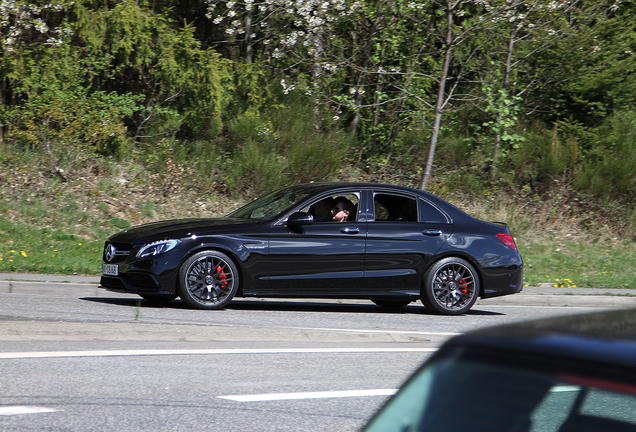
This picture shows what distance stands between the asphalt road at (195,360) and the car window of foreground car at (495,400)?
2.76m

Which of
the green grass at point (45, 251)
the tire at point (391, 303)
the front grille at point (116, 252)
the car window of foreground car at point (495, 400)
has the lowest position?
the tire at point (391, 303)

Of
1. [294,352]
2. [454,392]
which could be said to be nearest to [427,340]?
[294,352]

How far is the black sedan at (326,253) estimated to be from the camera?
29.5 feet

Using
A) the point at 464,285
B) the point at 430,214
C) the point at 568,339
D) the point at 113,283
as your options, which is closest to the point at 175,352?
the point at 113,283

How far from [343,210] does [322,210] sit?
272mm

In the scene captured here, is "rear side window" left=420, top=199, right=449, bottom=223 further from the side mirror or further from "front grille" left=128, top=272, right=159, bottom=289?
"front grille" left=128, top=272, right=159, bottom=289

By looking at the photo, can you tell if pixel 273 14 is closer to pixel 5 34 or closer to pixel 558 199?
pixel 5 34

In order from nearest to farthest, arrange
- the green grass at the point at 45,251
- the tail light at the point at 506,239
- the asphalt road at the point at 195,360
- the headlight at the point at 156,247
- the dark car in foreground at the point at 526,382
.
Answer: the dark car in foreground at the point at 526,382 → the asphalt road at the point at 195,360 → the headlight at the point at 156,247 → the tail light at the point at 506,239 → the green grass at the point at 45,251

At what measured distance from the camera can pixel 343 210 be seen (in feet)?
32.0

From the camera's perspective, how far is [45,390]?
5145 mm

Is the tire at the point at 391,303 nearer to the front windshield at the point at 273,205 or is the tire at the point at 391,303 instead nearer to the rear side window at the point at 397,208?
the rear side window at the point at 397,208

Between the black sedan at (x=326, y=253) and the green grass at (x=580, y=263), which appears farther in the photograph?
the green grass at (x=580, y=263)

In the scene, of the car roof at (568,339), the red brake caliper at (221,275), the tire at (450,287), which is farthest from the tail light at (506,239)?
the car roof at (568,339)

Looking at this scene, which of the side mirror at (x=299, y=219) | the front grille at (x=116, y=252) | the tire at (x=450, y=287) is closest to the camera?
the front grille at (x=116, y=252)
